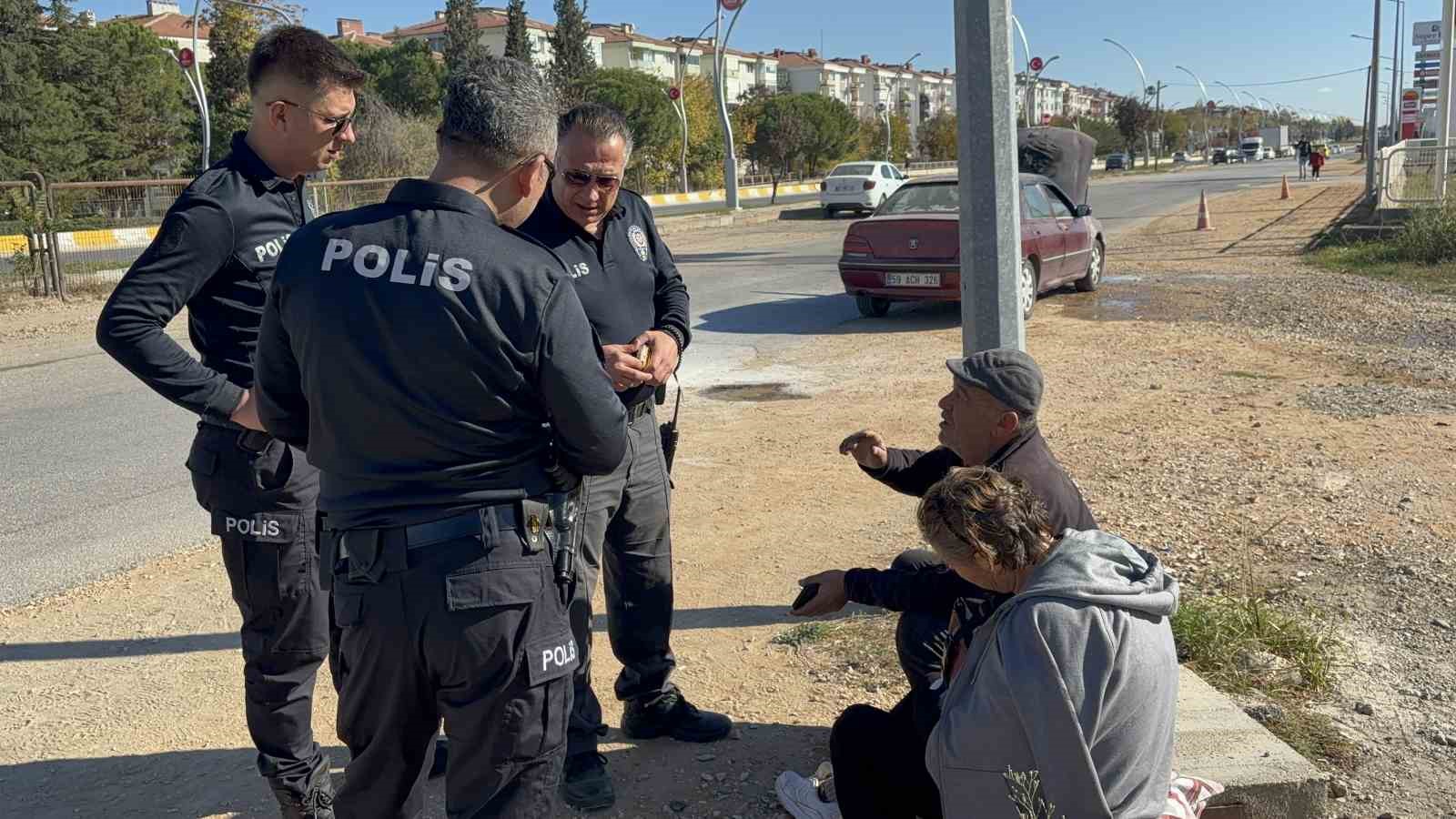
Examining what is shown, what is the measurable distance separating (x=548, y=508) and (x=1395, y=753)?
2.74 m

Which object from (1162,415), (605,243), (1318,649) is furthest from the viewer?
(1162,415)

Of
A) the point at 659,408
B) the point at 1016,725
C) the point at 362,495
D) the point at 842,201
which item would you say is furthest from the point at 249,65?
the point at 842,201

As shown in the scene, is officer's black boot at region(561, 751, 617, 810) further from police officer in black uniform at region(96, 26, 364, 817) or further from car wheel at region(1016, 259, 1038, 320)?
car wheel at region(1016, 259, 1038, 320)

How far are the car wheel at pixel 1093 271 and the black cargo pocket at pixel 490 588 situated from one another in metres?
12.5

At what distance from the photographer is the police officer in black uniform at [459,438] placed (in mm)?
2041

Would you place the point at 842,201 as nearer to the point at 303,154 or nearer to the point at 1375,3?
the point at 1375,3

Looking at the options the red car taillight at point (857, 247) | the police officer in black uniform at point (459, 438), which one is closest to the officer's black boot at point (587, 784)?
the police officer in black uniform at point (459, 438)

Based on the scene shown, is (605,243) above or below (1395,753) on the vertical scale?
above

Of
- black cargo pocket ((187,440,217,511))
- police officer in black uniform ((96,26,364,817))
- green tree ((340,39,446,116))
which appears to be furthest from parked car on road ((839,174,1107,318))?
green tree ((340,39,446,116))

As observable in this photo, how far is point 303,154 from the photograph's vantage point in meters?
2.86

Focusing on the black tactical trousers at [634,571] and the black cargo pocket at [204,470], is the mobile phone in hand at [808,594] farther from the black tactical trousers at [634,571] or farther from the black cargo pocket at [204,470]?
the black cargo pocket at [204,470]

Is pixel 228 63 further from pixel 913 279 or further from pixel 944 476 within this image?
pixel 944 476

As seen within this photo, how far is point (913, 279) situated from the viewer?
37.5ft

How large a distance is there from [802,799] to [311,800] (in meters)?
1.31
